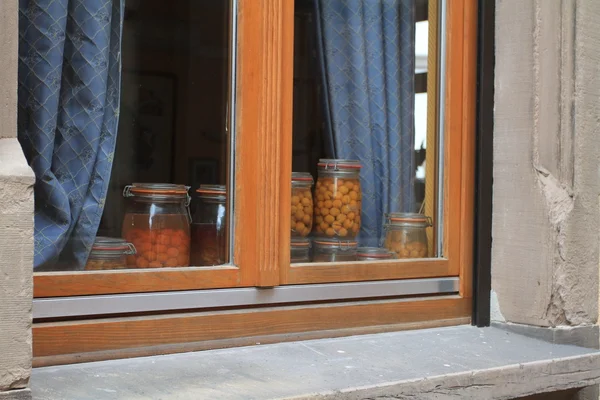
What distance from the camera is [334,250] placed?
2.66 m

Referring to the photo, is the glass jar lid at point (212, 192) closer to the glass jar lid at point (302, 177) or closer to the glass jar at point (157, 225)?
the glass jar at point (157, 225)

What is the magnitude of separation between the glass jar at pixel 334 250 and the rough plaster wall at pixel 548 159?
1.78 ft

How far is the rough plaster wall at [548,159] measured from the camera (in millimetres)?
2781

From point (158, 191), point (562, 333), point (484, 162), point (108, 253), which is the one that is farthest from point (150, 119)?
point (562, 333)

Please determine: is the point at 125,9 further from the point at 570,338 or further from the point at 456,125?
the point at 570,338

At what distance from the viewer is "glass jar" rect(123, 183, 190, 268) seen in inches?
89.7

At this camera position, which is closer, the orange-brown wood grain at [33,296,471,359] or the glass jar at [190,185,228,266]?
the orange-brown wood grain at [33,296,471,359]

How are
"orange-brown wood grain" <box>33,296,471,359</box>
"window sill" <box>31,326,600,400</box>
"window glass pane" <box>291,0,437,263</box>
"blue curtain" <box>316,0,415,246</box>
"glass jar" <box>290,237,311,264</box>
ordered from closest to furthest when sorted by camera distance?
"window sill" <box>31,326,600,400</box> < "orange-brown wood grain" <box>33,296,471,359</box> < "glass jar" <box>290,237,311,264</box> < "window glass pane" <box>291,0,437,263</box> < "blue curtain" <box>316,0,415,246</box>

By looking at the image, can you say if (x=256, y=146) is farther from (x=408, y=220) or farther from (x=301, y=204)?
(x=408, y=220)

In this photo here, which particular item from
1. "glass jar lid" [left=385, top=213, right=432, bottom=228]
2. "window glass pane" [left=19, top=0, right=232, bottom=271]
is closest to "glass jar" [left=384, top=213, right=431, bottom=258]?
"glass jar lid" [left=385, top=213, right=432, bottom=228]

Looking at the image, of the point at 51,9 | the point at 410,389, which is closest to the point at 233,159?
the point at 51,9

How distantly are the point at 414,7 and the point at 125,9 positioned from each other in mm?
1090

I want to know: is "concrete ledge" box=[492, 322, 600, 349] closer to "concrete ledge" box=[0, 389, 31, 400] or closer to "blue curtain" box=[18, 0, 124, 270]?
"blue curtain" box=[18, 0, 124, 270]

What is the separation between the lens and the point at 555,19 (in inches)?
110
